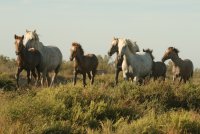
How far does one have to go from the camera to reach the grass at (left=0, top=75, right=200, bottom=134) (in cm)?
1195

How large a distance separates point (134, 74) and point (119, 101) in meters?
6.10

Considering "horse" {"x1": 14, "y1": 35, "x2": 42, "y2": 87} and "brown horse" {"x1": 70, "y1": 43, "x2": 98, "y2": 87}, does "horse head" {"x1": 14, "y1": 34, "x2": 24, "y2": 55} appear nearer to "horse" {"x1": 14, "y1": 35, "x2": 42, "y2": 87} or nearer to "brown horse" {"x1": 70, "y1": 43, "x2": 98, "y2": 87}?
"horse" {"x1": 14, "y1": 35, "x2": 42, "y2": 87}

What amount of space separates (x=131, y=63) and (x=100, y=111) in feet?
25.2

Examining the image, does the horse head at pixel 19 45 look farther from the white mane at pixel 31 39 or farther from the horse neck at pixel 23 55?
the white mane at pixel 31 39

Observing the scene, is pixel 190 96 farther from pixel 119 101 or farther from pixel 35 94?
pixel 35 94

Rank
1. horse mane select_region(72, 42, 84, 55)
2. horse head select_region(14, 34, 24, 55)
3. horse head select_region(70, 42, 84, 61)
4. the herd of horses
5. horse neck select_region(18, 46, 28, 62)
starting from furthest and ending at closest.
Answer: horse mane select_region(72, 42, 84, 55) → horse head select_region(70, 42, 84, 61) → the herd of horses → horse neck select_region(18, 46, 28, 62) → horse head select_region(14, 34, 24, 55)

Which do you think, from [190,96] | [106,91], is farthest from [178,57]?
[106,91]

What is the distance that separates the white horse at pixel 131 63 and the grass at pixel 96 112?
142 inches

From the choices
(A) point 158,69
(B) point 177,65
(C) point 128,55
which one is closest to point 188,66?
(B) point 177,65

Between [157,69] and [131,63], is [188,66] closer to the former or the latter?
[157,69]

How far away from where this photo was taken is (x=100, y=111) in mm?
13711

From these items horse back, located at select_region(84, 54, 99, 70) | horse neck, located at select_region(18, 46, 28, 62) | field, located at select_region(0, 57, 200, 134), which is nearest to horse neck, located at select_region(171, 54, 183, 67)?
horse back, located at select_region(84, 54, 99, 70)

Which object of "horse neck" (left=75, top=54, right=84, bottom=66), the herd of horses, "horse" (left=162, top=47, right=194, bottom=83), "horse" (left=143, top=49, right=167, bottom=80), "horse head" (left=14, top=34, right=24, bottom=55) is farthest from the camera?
"horse" (left=162, top=47, right=194, bottom=83)

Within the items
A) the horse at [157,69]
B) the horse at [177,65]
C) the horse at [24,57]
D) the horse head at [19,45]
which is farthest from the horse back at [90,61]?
the horse at [177,65]
